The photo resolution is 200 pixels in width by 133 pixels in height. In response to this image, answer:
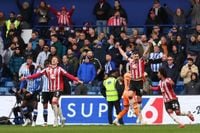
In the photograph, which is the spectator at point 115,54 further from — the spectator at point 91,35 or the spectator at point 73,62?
the spectator at point 91,35

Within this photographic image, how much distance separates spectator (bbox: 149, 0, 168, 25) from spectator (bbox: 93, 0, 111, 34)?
1850mm

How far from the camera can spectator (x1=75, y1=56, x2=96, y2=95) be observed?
101 ft

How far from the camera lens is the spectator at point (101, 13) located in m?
34.4

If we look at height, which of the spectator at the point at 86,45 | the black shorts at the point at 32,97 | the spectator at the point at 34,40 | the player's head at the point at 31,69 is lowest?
the black shorts at the point at 32,97

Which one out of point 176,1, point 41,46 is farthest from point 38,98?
point 176,1

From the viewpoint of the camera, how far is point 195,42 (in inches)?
1226

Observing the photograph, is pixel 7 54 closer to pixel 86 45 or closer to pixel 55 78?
pixel 86 45

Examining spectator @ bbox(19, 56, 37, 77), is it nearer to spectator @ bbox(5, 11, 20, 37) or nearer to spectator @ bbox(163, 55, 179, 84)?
spectator @ bbox(5, 11, 20, 37)

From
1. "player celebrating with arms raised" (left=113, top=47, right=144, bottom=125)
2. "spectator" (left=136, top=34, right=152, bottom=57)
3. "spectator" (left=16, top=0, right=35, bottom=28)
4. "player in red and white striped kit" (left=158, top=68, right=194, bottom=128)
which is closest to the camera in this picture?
"player in red and white striped kit" (left=158, top=68, right=194, bottom=128)

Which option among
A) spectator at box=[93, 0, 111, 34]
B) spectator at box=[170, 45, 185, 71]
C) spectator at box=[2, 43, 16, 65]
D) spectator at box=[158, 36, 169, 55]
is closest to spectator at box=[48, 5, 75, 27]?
spectator at box=[93, 0, 111, 34]

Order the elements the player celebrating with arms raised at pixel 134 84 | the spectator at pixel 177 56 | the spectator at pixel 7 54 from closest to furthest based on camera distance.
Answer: the player celebrating with arms raised at pixel 134 84, the spectator at pixel 177 56, the spectator at pixel 7 54

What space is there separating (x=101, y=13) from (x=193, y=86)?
21.8ft

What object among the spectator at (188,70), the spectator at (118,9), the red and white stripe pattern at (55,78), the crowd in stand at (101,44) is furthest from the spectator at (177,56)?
the red and white stripe pattern at (55,78)

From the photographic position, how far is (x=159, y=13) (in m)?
34.1
